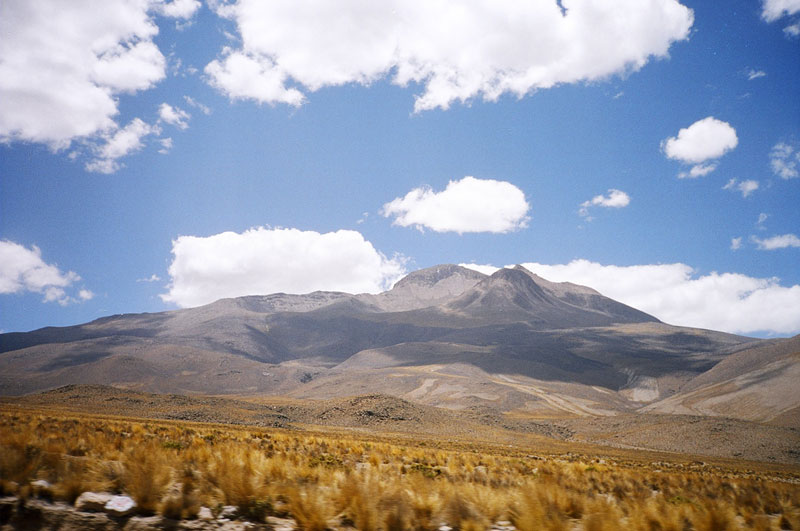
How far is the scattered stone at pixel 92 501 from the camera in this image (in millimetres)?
4910

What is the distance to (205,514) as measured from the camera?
17.3ft

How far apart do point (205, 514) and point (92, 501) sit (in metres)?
1.26

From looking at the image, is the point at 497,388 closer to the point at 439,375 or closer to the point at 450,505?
the point at 439,375

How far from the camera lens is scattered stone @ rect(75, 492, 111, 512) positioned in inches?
193

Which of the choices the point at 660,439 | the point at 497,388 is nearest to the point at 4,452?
the point at 660,439

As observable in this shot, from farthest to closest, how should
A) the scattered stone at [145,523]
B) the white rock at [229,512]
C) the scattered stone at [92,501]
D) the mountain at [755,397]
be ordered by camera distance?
the mountain at [755,397] < the white rock at [229,512] < the scattered stone at [92,501] < the scattered stone at [145,523]

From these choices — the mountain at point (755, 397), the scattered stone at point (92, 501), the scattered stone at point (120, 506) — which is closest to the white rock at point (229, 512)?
the scattered stone at point (120, 506)

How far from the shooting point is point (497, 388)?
431 feet

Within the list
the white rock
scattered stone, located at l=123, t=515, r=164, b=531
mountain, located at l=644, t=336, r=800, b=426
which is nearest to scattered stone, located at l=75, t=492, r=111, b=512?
scattered stone, located at l=123, t=515, r=164, b=531

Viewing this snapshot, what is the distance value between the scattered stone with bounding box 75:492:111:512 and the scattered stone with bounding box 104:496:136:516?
0.17 ft

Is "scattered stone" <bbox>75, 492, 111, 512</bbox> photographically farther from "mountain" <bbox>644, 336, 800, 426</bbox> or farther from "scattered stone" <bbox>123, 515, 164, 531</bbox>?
"mountain" <bbox>644, 336, 800, 426</bbox>

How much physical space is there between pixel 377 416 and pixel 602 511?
66798 millimetres

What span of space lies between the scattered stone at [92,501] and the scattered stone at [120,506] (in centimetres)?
5

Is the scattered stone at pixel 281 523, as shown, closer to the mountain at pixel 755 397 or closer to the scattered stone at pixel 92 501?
the scattered stone at pixel 92 501
